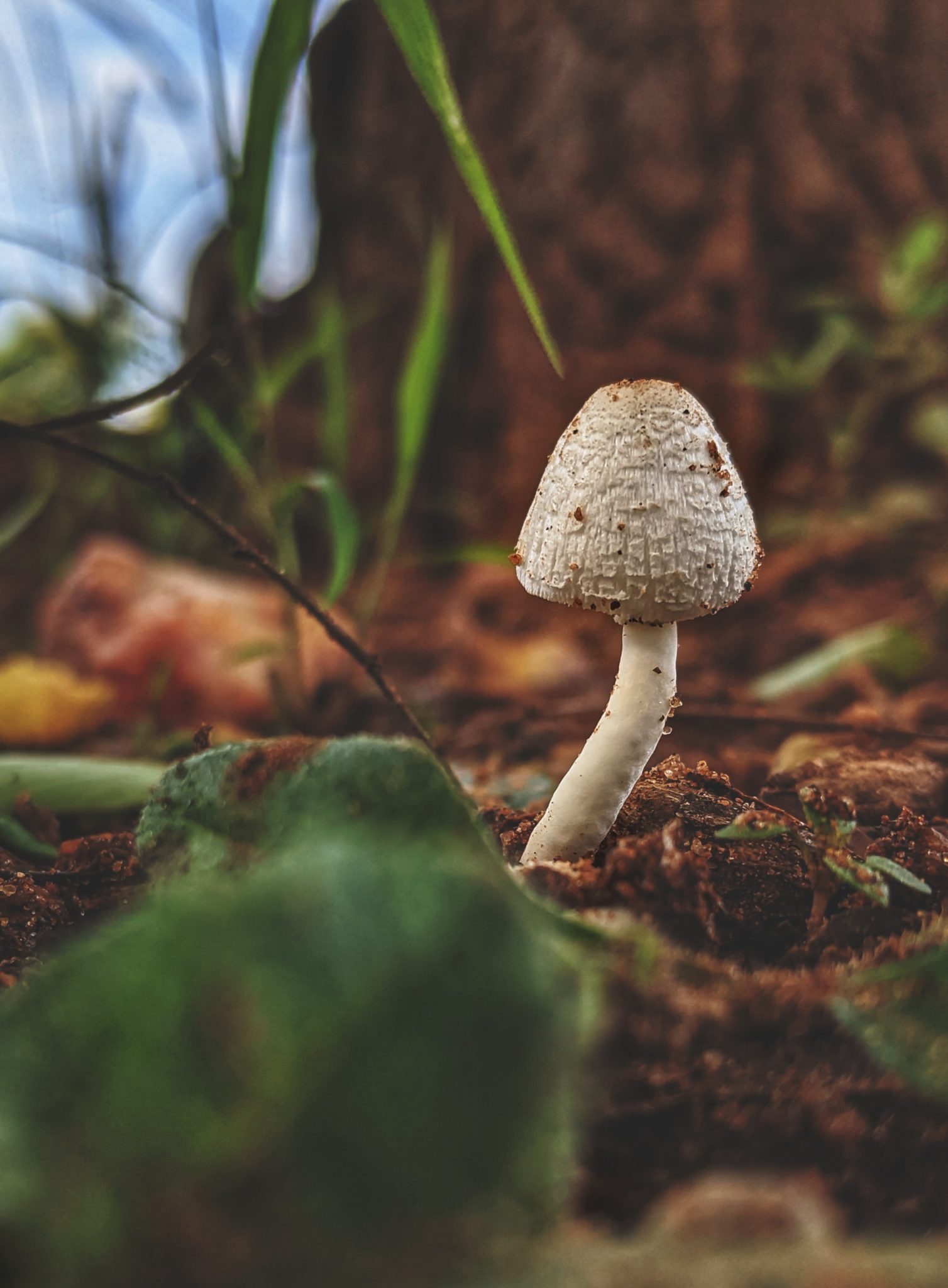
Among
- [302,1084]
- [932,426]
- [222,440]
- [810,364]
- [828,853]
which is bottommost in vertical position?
[828,853]

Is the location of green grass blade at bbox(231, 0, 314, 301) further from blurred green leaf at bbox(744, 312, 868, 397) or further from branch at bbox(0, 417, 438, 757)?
blurred green leaf at bbox(744, 312, 868, 397)

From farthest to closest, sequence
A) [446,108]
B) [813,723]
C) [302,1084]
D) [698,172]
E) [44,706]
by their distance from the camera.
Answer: [698,172], [44,706], [813,723], [446,108], [302,1084]

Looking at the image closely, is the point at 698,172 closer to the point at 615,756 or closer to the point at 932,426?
the point at 932,426

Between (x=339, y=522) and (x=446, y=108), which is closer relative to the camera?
(x=446, y=108)

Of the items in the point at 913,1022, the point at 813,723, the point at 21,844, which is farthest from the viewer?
the point at 813,723

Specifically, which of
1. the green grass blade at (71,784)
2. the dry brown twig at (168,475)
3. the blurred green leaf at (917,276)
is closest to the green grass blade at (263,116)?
the dry brown twig at (168,475)

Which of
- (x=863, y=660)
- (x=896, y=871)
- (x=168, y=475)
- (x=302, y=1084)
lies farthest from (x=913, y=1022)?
(x=863, y=660)

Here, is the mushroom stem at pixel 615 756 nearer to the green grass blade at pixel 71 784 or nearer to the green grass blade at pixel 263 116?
the green grass blade at pixel 71 784

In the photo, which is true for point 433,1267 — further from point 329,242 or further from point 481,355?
point 329,242
